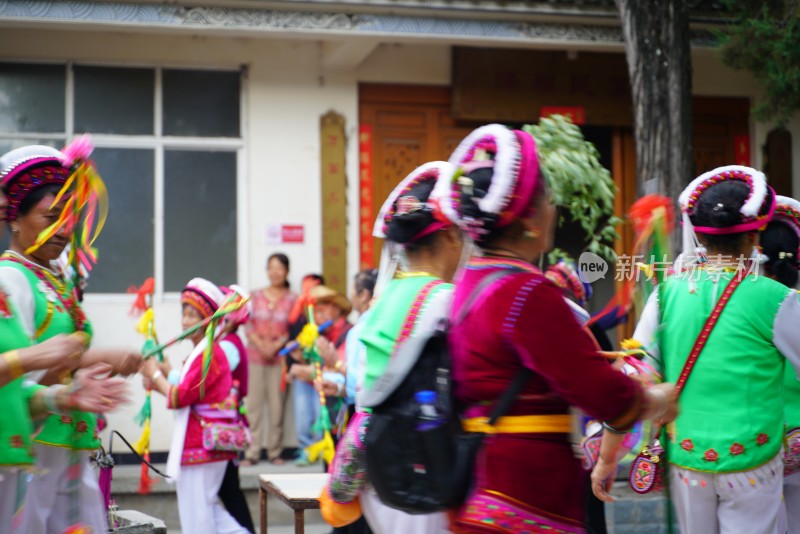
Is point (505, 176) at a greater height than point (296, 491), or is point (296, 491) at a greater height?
point (505, 176)

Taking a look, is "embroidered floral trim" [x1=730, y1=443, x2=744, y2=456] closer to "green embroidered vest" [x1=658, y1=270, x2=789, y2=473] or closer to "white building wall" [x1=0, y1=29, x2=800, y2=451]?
"green embroidered vest" [x1=658, y1=270, x2=789, y2=473]

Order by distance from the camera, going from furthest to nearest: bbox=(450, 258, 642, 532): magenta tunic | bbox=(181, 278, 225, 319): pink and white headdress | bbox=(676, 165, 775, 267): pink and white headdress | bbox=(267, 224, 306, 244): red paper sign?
bbox=(267, 224, 306, 244): red paper sign, bbox=(181, 278, 225, 319): pink and white headdress, bbox=(676, 165, 775, 267): pink and white headdress, bbox=(450, 258, 642, 532): magenta tunic

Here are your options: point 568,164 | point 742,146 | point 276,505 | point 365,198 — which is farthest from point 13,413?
point 742,146

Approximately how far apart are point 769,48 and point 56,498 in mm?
6982

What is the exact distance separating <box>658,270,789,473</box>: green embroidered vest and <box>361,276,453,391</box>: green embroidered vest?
95 centimetres

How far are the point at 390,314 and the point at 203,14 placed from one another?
6.30m

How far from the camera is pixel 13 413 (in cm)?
327

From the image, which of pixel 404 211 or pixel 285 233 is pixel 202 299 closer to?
pixel 404 211

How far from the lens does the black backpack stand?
2.88 meters

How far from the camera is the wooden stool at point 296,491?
17.3 feet

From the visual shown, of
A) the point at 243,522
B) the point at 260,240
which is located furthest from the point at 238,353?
the point at 260,240

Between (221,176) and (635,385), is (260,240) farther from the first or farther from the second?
(635,385)

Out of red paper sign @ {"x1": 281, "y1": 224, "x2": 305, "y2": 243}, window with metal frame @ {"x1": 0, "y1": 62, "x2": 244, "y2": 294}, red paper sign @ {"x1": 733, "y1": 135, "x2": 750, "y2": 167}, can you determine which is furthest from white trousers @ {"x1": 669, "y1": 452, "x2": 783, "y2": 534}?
red paper sign @ {"x1": 733, "y1": 135, "x2": 750, "y2": 167}

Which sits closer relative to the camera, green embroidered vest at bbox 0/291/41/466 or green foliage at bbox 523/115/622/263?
green embroidered vest at bbox 0/291/41/466
